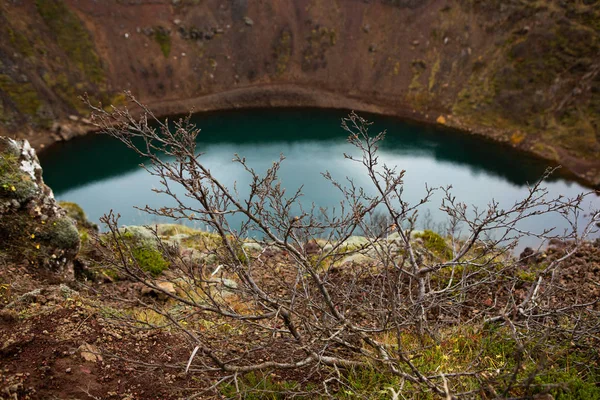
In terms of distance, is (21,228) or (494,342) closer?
(494,342)

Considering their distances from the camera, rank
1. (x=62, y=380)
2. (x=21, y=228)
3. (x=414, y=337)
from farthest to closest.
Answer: (x=21, y=228) < (x=414, y=337) < (x=62, y=380)

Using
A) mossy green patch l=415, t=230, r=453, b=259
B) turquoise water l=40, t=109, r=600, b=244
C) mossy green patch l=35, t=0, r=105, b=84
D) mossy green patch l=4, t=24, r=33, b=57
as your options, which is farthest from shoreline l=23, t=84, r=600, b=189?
mossy green patch l=415, t=230, r=453, b=259

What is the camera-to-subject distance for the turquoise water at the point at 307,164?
26.8 m

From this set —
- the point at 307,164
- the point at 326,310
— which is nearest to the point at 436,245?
the point at 326,310

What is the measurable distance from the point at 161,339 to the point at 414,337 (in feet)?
10.9

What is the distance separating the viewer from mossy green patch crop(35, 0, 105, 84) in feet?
134

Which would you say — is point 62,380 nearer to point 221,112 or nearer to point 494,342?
point 494,342

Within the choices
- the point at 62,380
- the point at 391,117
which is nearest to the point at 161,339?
the point at 62,380

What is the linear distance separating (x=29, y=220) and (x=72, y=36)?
43.5 m

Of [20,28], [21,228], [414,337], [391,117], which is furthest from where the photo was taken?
[391,117]

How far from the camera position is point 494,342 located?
4965 millimetres

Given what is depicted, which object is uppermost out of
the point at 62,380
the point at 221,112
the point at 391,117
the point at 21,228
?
the point at 221,112

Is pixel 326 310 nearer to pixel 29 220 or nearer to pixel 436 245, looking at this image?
pixel 29 220

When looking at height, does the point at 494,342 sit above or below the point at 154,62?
below
